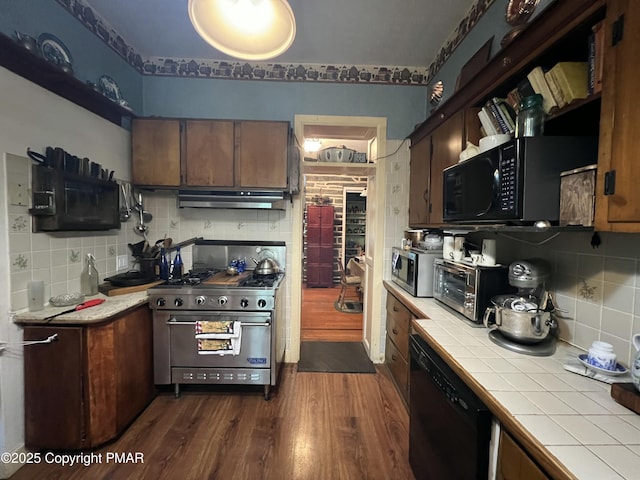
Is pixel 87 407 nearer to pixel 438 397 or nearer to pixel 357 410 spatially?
pixel 357 410

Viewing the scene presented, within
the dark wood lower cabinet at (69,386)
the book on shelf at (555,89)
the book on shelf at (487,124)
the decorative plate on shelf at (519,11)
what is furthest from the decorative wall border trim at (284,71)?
the dark wood lower cabinet at (69,386)

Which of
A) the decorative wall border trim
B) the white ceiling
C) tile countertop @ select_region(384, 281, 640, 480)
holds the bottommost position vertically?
tile countertop @ select_region(384, 281, 640, 480)


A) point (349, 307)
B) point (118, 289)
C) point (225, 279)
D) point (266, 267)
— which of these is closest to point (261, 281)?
point (266, 267)

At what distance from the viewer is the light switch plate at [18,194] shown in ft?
5.06

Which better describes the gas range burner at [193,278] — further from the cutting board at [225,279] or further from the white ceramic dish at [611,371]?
the white ceramic dish at [611,371]

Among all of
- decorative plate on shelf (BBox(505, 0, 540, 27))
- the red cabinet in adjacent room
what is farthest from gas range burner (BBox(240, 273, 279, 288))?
the red cabinet in adjacent room

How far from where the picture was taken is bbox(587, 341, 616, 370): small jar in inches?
40.3

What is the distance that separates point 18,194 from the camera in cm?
158

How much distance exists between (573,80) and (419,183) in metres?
1.40

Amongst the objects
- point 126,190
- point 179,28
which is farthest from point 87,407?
point 179,28

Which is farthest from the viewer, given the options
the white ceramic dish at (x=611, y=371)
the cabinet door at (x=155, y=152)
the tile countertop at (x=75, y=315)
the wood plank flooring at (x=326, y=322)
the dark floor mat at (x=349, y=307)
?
the dark floor mat at (x=349, y=307)

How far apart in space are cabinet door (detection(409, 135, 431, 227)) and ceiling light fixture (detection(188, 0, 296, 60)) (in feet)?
4.96

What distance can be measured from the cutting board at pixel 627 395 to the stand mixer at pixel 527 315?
11.4 inches

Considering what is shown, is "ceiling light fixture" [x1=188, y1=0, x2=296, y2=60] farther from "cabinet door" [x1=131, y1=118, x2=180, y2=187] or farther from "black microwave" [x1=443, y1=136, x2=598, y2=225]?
"cabinet door" [x1=131, y1=118, x2=180, y2=187]
